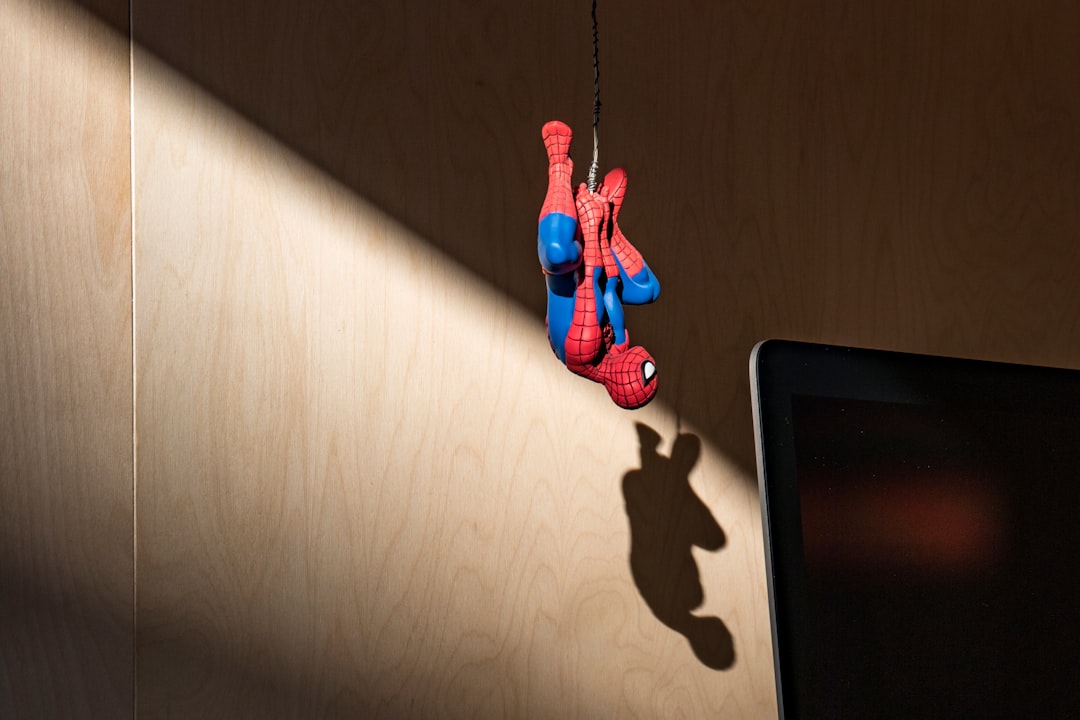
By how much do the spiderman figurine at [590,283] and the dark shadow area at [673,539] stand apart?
0.99 ft

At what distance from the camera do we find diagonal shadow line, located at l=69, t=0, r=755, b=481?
868 millimetres

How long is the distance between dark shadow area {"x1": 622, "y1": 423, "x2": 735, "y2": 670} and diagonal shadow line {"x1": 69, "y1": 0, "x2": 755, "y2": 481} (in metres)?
0.05

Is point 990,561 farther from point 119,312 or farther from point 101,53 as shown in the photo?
point 101,53

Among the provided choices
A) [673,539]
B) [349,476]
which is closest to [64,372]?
[349,476]

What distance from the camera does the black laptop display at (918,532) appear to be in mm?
A: 515

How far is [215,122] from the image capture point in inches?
33.6

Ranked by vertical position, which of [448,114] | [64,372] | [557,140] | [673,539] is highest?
[448,114]

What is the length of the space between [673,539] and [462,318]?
0.32 m

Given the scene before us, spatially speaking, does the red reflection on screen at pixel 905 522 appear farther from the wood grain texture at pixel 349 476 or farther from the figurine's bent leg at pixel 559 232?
the wood grain texture at pixel 349 476

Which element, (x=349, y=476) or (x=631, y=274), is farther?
(x=349, y=476)

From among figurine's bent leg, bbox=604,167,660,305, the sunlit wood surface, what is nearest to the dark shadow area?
the sunlit wood surface

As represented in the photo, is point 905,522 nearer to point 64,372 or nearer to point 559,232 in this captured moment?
point 559,232

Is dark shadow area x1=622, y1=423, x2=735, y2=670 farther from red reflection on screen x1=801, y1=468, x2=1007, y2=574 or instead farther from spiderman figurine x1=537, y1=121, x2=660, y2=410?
red reflection on screen x1=801, y1=468, x2=1007, y2=574

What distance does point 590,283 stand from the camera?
2.19 feet
